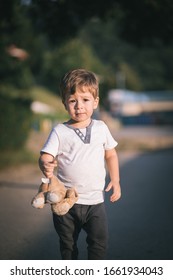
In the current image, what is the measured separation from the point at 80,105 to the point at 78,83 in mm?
167

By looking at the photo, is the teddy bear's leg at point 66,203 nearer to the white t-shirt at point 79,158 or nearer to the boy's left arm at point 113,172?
the white t-shirt at point 79,158

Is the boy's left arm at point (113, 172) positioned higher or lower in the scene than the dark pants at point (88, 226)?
higher

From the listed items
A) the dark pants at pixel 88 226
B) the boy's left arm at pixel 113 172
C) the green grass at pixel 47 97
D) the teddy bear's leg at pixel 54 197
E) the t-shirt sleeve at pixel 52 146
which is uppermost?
the green grass at pixel 47 97

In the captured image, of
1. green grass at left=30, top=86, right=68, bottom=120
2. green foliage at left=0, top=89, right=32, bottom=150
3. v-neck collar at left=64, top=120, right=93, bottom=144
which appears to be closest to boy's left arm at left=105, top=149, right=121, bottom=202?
v-neck collar at left=64, top=120, right=93, bottom=144

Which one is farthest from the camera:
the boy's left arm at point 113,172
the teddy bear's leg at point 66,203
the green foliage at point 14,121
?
the green foliage at point 14,121

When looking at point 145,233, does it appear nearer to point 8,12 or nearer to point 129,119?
point 8,12

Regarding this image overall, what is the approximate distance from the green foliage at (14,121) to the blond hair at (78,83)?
36.7 ft

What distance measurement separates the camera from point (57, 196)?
12.0 feet

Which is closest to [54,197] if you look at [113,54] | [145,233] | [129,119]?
[145,233]

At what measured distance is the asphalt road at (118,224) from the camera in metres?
4.77

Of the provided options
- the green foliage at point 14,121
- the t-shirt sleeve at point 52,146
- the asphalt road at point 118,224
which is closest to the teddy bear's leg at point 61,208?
the t-shirt sleeve at point 52,146

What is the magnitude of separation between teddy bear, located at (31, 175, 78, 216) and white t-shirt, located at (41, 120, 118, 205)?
9 cm

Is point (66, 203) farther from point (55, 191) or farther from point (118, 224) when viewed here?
point (118, 224)

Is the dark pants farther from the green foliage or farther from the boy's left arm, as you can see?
the green foliage
